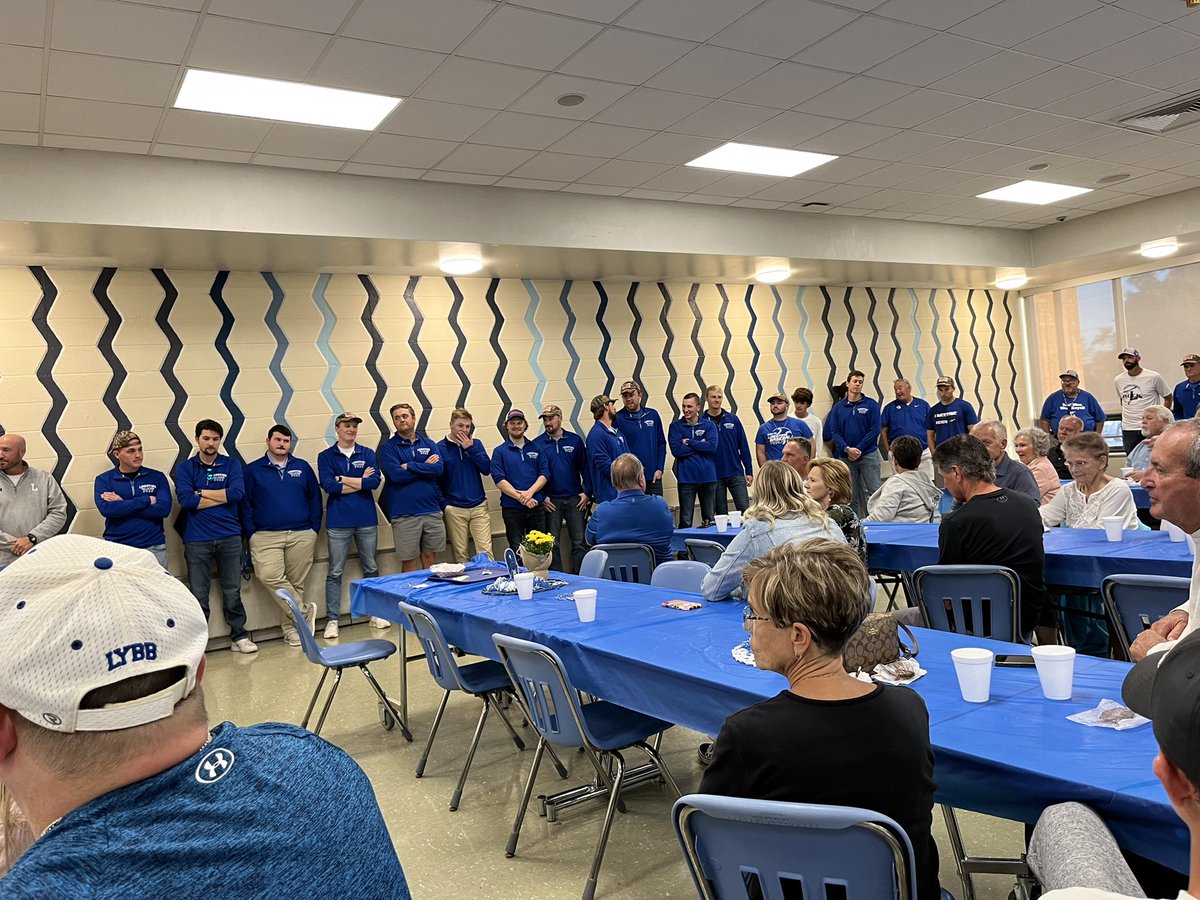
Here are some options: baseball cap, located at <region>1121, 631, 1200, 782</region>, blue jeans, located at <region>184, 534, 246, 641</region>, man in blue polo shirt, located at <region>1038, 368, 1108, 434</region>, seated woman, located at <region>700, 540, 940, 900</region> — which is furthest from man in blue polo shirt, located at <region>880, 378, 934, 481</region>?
baseball cap, located at <region>1121, 631, 1200, 782</region>

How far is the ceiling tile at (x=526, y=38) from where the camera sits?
4.17 metres

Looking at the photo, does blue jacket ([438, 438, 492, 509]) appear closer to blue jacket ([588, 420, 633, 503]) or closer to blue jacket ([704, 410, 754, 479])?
blue jacket ([588, 420, 633, 503])

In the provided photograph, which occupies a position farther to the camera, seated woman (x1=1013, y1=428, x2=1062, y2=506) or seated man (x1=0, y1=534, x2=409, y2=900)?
seated woman (x1=1013, y1=428, x2=1062, y2=506)

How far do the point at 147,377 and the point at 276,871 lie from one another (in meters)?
6.67

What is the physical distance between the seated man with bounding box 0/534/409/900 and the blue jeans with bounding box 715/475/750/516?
27.3ft

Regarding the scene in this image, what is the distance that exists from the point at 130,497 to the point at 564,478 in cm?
349

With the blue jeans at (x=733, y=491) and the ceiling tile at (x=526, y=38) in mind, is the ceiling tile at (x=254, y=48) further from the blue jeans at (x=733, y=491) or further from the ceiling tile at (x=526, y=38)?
the blue jeans at (x=733, y=491)

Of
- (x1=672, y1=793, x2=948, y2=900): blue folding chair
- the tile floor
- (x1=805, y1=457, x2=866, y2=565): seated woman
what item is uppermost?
(x1=805, y1=457, x2=866, y2=565): seated woman

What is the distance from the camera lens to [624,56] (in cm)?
469

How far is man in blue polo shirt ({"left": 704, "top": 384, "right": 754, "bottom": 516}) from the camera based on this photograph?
9078mm

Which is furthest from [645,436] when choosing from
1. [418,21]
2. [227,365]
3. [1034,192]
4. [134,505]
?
[418,21]

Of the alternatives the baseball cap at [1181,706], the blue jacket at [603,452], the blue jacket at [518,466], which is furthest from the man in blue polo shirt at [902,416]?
the baseball cap at [1181,706]

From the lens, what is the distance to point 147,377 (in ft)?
22.1

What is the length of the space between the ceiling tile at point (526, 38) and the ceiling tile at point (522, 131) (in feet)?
2.47
